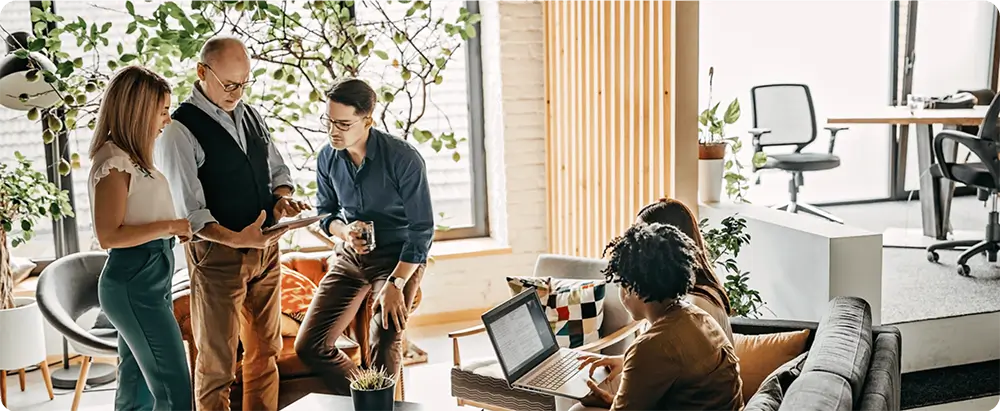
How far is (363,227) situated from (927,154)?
14.3ft

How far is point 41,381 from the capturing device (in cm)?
483

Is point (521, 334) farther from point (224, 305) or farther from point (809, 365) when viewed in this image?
point (224, 305)

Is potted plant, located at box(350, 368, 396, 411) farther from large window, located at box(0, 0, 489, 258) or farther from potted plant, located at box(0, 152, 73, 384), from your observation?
large window, located at box(0, 0, 489, 258)

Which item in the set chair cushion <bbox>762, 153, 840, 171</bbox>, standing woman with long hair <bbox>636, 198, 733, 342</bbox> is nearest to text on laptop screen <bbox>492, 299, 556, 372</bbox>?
standing woman with long hair <bbox>636, 198, 733, 342</bbox>

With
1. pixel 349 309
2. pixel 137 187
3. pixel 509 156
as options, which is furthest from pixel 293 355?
pixel 509 156

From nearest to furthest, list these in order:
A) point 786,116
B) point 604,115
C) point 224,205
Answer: point 224,205 → point 604,115 → point 786,116

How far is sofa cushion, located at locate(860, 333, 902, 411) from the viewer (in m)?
2.34

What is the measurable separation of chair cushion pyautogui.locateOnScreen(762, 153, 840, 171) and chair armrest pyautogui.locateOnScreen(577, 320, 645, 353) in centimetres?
297

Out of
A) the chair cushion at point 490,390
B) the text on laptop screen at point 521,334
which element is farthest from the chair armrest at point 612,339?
the text on laptop screen at point 521,334

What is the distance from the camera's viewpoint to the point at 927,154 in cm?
631

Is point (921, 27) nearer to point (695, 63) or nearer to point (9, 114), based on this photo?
point (695, 63)

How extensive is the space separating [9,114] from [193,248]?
103 inches

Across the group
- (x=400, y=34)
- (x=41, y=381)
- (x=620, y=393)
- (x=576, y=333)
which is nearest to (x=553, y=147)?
(x=400, y=34)

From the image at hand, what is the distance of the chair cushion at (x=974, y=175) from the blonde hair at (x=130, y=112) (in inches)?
164
